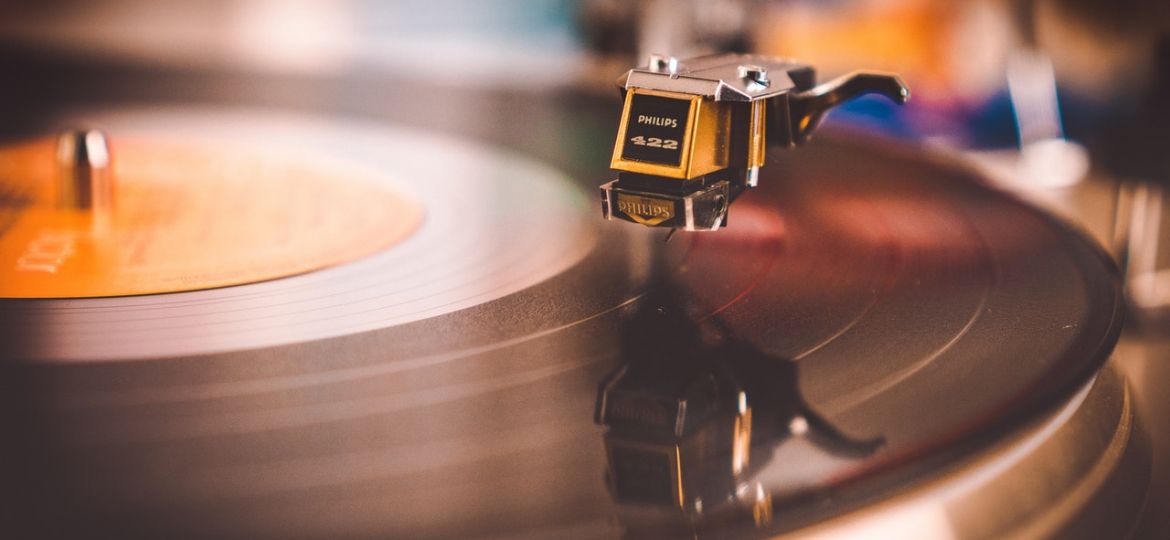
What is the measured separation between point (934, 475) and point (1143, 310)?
400mm

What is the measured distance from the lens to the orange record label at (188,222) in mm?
659

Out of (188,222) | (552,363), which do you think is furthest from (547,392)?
(188,222)

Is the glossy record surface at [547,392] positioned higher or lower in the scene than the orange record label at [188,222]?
higher

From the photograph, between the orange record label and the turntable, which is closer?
the turntable

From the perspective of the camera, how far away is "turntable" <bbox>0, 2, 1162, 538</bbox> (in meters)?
0.38

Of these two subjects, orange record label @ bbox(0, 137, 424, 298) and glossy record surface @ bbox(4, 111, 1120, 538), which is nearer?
glossy record surface @ bbox(4, 111, 1120, 538)

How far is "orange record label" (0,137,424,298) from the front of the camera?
0.66 m

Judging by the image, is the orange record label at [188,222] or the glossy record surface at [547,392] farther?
the orange record label at [188,222]

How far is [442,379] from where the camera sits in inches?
18.8

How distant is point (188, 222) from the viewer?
78 centimetres

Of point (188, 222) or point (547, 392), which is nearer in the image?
point (547, 392)

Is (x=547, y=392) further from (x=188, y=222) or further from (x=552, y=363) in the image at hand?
(x=188, y=222)

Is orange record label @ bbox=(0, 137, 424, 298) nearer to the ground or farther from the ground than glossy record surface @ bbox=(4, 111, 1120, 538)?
nearer to the ground

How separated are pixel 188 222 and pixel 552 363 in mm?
390
